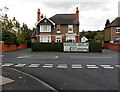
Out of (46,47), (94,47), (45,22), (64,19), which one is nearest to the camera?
(94,47)

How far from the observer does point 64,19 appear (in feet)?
137

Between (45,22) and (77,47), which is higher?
(45,22)

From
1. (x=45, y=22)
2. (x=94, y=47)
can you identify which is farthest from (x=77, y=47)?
(x=45, y=22)

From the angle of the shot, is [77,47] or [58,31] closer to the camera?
[77,47]

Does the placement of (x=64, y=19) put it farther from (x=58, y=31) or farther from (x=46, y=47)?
(x=46, y=47)

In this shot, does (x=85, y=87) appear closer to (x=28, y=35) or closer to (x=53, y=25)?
(x=53, y=25)

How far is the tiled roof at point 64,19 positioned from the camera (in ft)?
132

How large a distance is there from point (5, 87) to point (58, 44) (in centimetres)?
2250

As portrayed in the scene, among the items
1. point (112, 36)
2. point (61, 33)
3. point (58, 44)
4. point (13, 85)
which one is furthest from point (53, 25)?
point (13, 85)

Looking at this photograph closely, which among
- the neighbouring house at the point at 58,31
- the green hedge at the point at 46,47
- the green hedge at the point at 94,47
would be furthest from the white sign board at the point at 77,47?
the neighbouring house at the point at 58,31

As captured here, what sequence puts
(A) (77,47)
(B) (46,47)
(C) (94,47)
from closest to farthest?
(A) (77,47), (C) (94,47), (B) (46,47)

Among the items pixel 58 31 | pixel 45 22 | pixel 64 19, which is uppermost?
pixel 64 19

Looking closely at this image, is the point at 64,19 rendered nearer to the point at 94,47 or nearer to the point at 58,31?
the point at 58,31

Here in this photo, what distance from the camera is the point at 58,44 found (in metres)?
28.7
